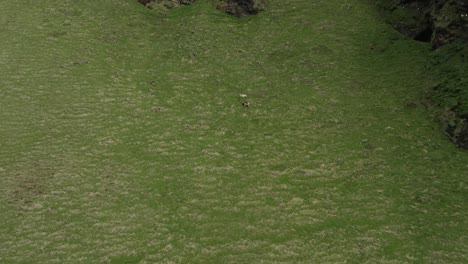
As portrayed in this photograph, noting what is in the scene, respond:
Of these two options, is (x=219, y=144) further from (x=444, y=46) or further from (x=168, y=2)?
(x=168, y=2)

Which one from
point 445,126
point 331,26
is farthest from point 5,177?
point 331,26

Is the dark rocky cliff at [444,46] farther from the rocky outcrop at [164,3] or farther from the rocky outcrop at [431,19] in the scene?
the rocky outcrop at [164,3]

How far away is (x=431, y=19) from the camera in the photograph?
4197 centimetres

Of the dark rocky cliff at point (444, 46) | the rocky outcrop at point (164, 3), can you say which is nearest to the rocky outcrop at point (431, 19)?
the dark rocky cliff at point (444, 46)

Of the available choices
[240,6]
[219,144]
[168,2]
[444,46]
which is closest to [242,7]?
[240,6]

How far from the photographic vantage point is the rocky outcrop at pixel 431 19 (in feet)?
123

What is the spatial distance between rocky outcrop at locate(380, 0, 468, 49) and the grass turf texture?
1947 millimetres

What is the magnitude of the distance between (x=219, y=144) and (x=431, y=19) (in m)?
28.3

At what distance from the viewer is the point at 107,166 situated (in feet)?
90.5

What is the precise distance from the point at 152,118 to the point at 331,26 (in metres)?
25.9

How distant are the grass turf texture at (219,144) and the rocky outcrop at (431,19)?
195 cm

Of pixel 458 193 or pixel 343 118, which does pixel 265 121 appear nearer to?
pixel 343 118

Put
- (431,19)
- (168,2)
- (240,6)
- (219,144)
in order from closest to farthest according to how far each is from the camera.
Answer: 1. (219,144)
2. (431,19)
3. (240,6)
4. (168,2)

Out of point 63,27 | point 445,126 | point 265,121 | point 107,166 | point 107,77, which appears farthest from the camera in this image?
point 63,27
